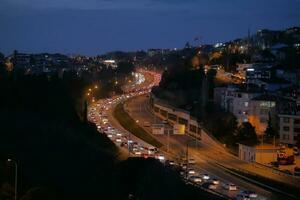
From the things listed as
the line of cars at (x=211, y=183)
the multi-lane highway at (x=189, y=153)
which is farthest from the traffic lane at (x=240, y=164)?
the line of cars at (x=211, y=183)

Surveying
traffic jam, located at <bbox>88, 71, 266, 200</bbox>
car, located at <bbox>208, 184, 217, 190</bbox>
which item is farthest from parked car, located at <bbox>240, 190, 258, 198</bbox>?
car, located at <bbox>208, 184, 217, 190</bbox>

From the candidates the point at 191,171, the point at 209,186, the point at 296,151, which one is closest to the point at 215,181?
the point at 209,186

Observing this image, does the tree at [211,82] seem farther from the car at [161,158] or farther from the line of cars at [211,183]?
the line of cars at [211,183]

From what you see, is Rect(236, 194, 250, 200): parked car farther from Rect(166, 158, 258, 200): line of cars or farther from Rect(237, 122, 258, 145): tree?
Rect(237, 122, 258, 145): tree

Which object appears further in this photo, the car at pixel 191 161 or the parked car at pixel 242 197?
the car at pixel 191 161

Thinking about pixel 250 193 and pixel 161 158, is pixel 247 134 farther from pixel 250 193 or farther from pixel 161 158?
Answer: pixel 250 193

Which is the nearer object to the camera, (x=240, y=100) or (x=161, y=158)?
(x=161, y=158)
